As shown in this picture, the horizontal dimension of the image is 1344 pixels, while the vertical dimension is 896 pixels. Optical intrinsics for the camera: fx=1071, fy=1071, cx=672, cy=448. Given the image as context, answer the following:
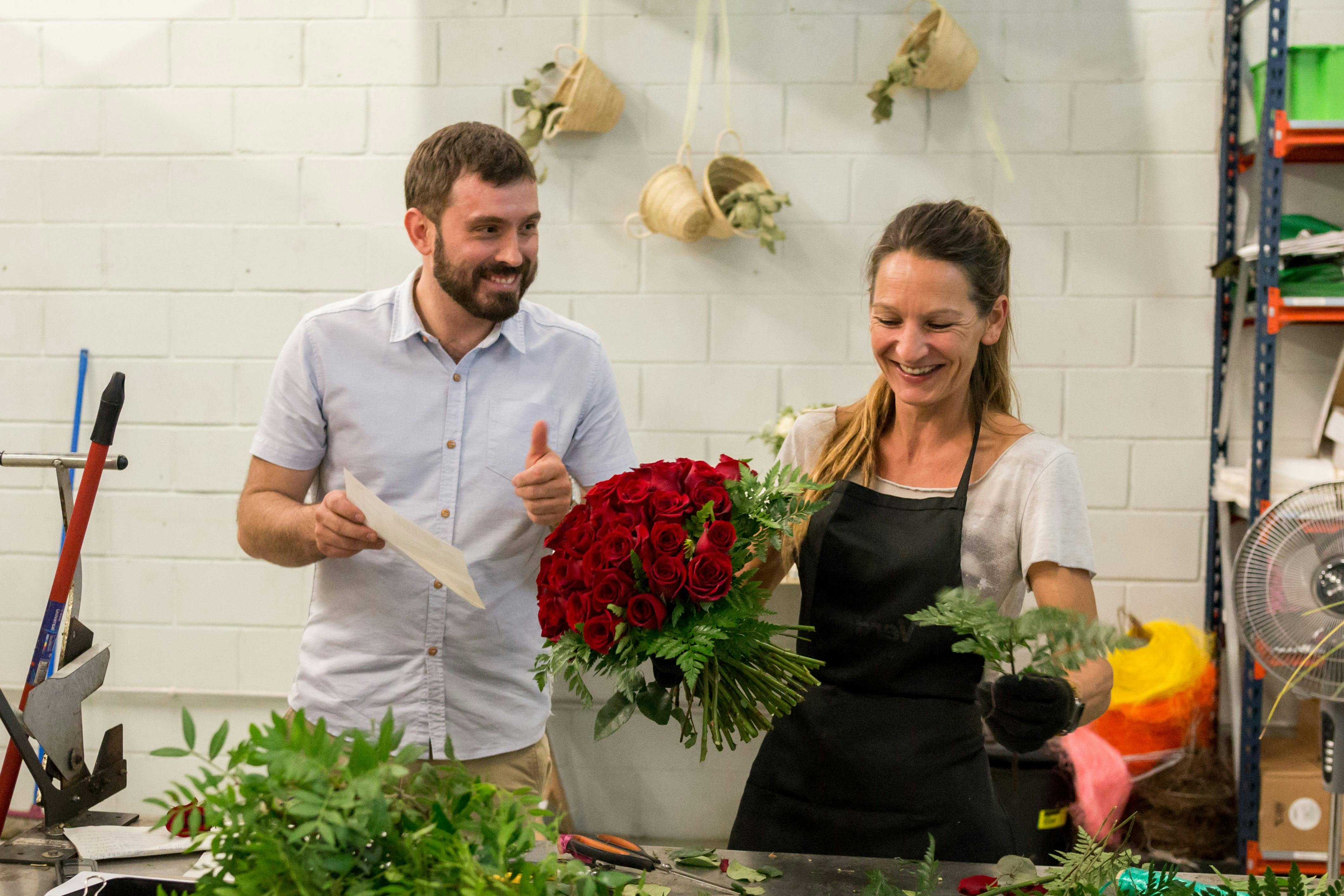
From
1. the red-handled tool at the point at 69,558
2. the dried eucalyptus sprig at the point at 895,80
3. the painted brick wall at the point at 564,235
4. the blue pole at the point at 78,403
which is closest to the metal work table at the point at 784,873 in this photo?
the red-handled tool at the point at 69,558

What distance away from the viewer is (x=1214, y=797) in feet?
8.59

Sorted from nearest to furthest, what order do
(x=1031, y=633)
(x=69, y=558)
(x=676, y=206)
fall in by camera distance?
(x=1031, y=633) < (x=69, y=558) < (x=676, y=206)

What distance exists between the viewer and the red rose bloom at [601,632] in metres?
1.08

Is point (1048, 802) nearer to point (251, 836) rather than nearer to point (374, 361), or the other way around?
point (374, 361)

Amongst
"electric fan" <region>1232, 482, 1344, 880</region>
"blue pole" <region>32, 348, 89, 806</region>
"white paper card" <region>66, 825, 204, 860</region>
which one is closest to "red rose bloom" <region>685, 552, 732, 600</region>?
"white paper card" <region>66, 825, 204, 860</region>

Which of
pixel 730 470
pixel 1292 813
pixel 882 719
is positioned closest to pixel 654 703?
pixel 730 470

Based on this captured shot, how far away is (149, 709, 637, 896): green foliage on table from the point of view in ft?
2.53

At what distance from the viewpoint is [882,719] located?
147 centimetres

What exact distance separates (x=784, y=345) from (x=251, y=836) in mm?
2246

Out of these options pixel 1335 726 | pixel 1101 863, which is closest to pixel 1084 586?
pixel 1101 863

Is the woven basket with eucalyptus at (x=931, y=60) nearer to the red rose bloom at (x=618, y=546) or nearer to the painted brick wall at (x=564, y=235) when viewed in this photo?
the painted brick wall at (x=564, y=235)

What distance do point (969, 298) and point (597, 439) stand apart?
0.68 metres

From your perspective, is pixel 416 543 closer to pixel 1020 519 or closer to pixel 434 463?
pixel 434 463

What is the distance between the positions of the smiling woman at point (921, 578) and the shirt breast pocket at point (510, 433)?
470 millimetres
